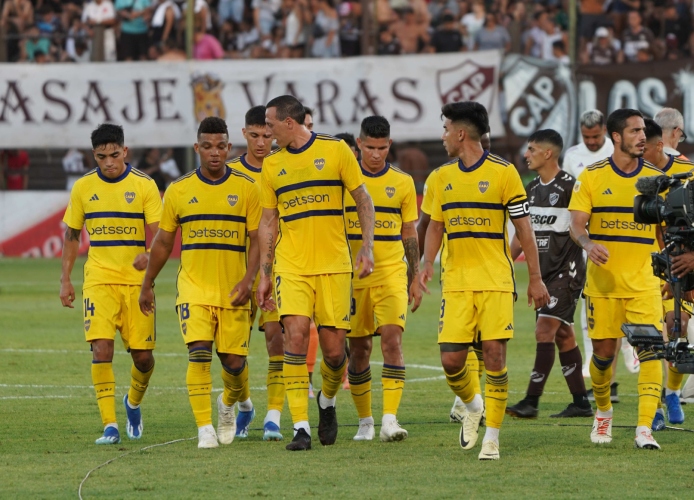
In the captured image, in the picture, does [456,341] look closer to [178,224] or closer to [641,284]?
[641,284]

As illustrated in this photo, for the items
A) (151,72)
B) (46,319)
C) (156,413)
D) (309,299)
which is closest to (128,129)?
(151,72)

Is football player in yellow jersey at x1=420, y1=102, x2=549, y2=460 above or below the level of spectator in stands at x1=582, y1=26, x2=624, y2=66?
below

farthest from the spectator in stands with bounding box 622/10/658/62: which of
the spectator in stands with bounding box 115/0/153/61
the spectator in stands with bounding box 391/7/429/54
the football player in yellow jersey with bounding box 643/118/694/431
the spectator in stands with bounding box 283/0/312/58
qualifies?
the football player in yellow jersey with bounding box 643/118/694/431

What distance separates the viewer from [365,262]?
8.83 m

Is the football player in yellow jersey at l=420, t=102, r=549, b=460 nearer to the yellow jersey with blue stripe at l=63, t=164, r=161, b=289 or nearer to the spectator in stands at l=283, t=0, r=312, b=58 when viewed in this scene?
the yellow jersey with blue stripe at l=63, t=164, r=161, b=289

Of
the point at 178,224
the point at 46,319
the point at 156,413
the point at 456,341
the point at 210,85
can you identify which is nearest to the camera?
the point at 456,341

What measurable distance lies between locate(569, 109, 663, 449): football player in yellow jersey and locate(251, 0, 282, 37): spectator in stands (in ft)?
66.3

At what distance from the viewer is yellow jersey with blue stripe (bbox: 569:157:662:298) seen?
9.05m

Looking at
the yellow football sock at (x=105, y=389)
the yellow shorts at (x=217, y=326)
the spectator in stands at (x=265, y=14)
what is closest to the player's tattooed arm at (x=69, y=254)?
the yellow football sock at (x=105, y=389)

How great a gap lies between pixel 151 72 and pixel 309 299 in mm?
19005

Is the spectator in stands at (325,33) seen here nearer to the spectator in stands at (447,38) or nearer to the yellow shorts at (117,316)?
the spectator in stands at (447,38)

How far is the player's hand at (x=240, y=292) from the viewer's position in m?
9.14

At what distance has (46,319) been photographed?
60.8ft

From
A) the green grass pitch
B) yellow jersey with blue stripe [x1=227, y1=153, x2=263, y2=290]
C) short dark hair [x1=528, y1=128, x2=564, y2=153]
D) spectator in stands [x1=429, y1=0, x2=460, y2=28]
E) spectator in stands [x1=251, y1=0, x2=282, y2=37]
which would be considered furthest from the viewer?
spectator in stands [x1=251, y1=0, x2=282, y2=37]
